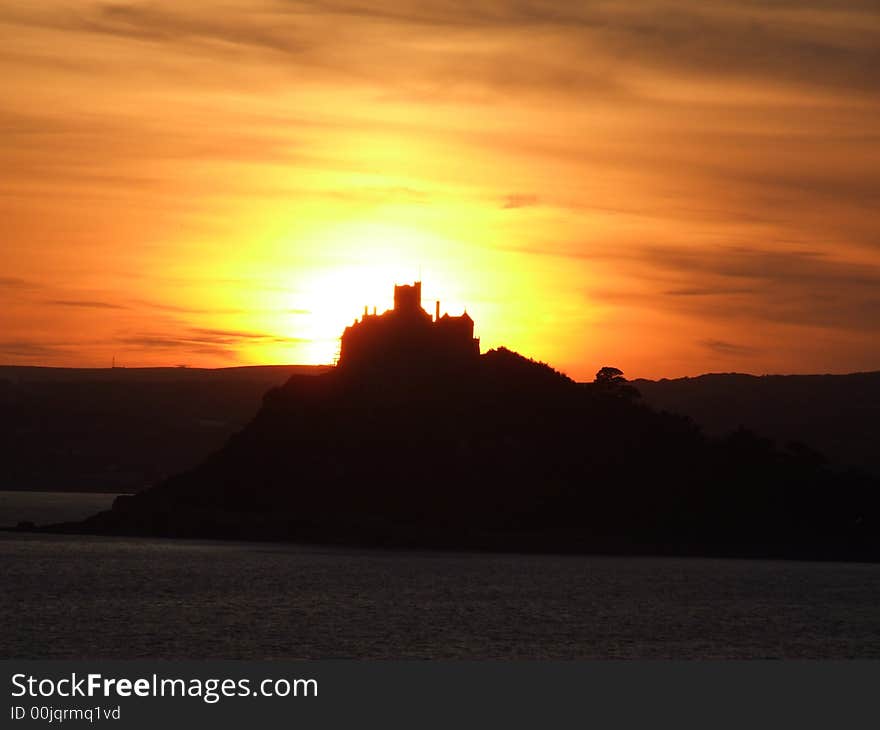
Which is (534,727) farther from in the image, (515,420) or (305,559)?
(515,420)

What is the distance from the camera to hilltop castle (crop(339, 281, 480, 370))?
193750 mm

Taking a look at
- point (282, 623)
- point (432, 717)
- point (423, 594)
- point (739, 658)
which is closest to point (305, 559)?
point (423, 594)

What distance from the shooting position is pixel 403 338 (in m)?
194

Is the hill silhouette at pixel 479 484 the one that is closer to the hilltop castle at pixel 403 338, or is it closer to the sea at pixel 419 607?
the hilltop castle at pixel 403 338

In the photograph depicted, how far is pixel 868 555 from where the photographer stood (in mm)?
187375

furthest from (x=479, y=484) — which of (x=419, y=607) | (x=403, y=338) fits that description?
(x=419, y=607)

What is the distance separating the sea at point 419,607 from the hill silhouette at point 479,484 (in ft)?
39.7

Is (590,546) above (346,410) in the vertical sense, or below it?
below

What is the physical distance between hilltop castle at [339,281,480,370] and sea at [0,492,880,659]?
3167 centimetres

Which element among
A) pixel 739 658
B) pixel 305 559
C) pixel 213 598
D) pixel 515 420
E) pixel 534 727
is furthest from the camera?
pixel 515 420

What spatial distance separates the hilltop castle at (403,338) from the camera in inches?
7628

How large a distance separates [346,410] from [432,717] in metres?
143

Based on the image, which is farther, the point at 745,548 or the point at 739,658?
the point at 745,548

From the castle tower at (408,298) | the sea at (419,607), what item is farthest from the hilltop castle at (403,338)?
the sea at (419,607)
